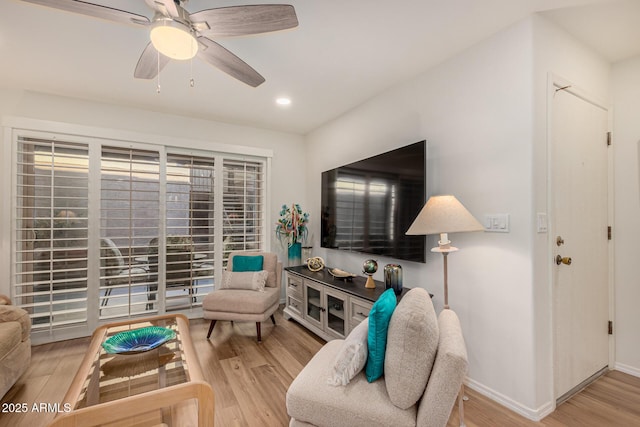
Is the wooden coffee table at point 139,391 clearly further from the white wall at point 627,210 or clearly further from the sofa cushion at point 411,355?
the white wall at point 627,210

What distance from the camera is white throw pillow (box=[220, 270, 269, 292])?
10.5 feet

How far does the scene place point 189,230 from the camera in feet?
11.9

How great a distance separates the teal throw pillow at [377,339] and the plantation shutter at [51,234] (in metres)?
3.15

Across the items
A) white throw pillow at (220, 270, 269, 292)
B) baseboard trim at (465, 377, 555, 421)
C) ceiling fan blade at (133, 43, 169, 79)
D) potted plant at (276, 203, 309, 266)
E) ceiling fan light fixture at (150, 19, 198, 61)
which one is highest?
ceiling fan blade at (133, 43, 169, 79)

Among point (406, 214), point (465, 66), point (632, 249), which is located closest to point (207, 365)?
point (406, 214)

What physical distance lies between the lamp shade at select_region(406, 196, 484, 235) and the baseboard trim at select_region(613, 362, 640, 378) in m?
1.81

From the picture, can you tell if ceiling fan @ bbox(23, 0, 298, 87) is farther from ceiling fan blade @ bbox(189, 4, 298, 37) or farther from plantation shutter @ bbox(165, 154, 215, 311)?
plantation shutter @ bbox(165, 154, 215, 311)

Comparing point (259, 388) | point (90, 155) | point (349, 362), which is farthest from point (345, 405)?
point (90, 155)

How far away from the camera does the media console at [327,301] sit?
8.19 ft

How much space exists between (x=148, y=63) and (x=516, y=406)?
3.18 meters

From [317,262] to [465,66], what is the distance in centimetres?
235

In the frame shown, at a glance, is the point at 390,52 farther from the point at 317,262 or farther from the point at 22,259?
the point at 22,259

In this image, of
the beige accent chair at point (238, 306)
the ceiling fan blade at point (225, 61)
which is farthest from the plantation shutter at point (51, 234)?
the ceiling fan blade at point (225, 61)

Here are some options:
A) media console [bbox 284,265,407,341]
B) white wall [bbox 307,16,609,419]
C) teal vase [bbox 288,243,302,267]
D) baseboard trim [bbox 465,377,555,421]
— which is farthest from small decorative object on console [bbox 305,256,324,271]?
baseboard trim [bbox 465,377,555,421]
